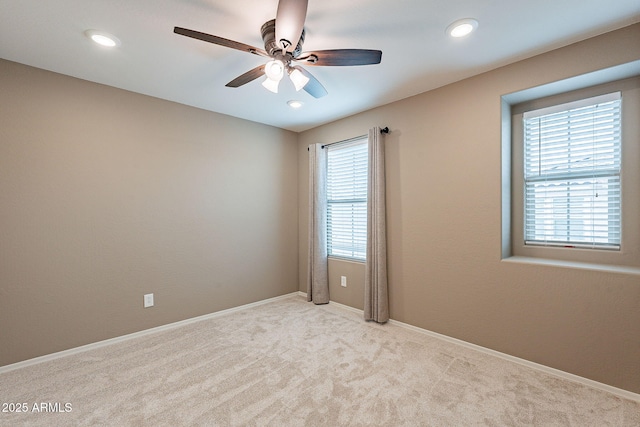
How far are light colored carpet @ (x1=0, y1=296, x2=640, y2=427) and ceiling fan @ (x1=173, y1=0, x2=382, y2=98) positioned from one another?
2.14 metres

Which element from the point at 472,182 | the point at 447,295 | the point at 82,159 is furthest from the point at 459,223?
the point at 82,159

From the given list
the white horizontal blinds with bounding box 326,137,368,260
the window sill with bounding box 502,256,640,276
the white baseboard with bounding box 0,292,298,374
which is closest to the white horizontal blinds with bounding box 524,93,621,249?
the window sill with bounding box 502,256,640,276

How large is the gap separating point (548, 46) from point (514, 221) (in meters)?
1.42

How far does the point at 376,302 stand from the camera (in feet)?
10.6

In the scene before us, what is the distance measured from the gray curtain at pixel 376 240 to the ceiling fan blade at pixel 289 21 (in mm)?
1816

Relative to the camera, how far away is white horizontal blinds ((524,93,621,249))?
Answer: 2203 millimetres

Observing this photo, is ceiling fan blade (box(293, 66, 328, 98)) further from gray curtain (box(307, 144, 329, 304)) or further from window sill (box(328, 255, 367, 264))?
window sill (box(328, 255, 367, 264))

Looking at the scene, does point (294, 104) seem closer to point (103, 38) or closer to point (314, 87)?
point (314, 87)

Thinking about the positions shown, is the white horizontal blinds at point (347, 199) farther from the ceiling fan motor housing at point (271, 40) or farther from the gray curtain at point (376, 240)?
the ceiling fan motor housing at point (271, 40)

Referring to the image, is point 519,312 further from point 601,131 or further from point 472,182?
point 601,131

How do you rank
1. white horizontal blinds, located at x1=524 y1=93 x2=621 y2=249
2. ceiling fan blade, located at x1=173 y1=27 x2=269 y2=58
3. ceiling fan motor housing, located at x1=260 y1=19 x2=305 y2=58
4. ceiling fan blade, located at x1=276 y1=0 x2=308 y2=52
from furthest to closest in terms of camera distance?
white horizontal blinds, located at x1=524 y1=93 x2=621 y2=249 → ceiling fan motor housing, located at x1=260 y1=19 x2=305 y2=58 → ceiling fan blade, located at x1=173 y1=27 x2=269 y2=58 → ceiling fan blade, located at x1=276 y1=0 x2=308 y2=52

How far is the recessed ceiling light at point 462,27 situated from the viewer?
6.13ft

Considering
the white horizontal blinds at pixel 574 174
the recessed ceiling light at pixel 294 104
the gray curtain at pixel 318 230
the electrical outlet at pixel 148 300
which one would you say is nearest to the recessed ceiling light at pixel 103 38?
the recessed ceiling light at pixel 294 104

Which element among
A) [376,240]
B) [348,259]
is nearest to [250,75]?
[376,240]
